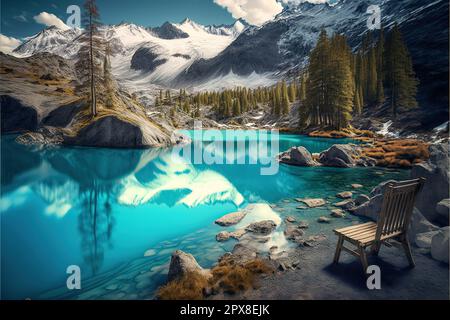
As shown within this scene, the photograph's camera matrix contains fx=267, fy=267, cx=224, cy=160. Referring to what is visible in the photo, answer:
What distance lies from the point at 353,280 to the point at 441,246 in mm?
2971

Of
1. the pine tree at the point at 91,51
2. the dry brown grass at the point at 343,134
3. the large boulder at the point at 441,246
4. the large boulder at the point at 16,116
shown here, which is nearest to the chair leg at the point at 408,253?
the large boulder at the point at 441,246

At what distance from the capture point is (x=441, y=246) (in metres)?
7.27

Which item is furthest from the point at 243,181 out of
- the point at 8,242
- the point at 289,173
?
the point at 8,242

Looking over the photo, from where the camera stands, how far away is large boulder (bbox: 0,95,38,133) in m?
49.3

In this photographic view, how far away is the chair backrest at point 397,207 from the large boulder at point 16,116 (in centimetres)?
5807

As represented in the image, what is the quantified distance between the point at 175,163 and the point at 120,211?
14.5 m

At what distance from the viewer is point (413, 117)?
53.0m

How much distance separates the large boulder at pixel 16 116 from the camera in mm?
49344

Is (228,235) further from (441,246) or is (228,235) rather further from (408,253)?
(441,246)

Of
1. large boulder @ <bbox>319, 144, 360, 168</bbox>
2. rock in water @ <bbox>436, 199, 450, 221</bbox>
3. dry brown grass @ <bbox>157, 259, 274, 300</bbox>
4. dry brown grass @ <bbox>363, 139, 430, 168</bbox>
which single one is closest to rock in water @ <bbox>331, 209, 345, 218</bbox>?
rock in water @ <bbox>436, 199, 450, 221</bbox>

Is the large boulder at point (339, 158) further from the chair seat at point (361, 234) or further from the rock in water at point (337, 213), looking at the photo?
the chair seat at point (361, 234)

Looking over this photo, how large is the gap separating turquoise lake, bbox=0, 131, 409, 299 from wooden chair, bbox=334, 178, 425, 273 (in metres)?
3.40
